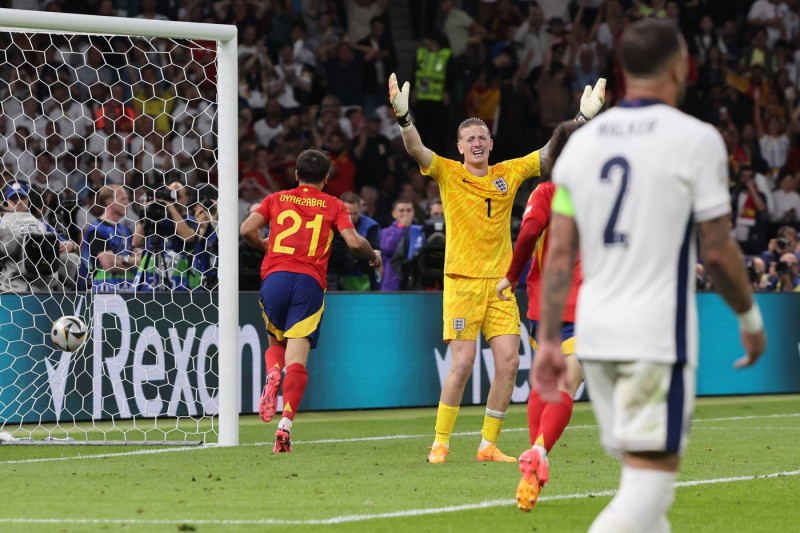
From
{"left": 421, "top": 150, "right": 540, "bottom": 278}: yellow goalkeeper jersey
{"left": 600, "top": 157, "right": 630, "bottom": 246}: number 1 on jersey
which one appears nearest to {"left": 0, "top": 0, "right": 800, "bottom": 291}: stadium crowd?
{"left": 421, "top": 150, "right": 540, "bottom": 278}: yellow goalkeeper jersey

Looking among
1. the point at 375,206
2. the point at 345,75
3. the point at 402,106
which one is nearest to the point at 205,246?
the point at 402,106

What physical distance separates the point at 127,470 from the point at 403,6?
13832 millimetres

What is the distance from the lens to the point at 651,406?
388 cm

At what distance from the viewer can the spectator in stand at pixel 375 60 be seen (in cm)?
1870

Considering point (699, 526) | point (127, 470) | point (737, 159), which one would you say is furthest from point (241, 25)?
point (699, 526)

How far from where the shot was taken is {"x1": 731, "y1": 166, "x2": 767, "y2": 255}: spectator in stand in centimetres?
1900

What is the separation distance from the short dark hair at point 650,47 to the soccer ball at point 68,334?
6.94 m

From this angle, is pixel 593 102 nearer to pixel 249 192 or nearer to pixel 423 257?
pixel 423 257

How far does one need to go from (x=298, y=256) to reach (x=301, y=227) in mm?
213

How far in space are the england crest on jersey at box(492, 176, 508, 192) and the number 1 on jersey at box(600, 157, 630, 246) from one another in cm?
519

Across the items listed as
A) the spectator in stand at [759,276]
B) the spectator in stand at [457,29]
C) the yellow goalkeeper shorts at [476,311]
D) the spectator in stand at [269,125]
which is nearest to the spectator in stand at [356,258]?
the spectator in stand at [269,125]

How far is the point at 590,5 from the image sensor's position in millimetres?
21203

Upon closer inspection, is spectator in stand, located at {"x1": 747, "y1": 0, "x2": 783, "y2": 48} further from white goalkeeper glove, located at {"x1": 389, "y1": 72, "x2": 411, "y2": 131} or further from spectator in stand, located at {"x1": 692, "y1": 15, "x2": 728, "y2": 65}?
white goalkeeper glove, located at {"x1": 389, "y1": 72, "x2": 411, "y2": 131}

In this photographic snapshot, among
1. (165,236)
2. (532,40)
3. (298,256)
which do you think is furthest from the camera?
(532,40)
